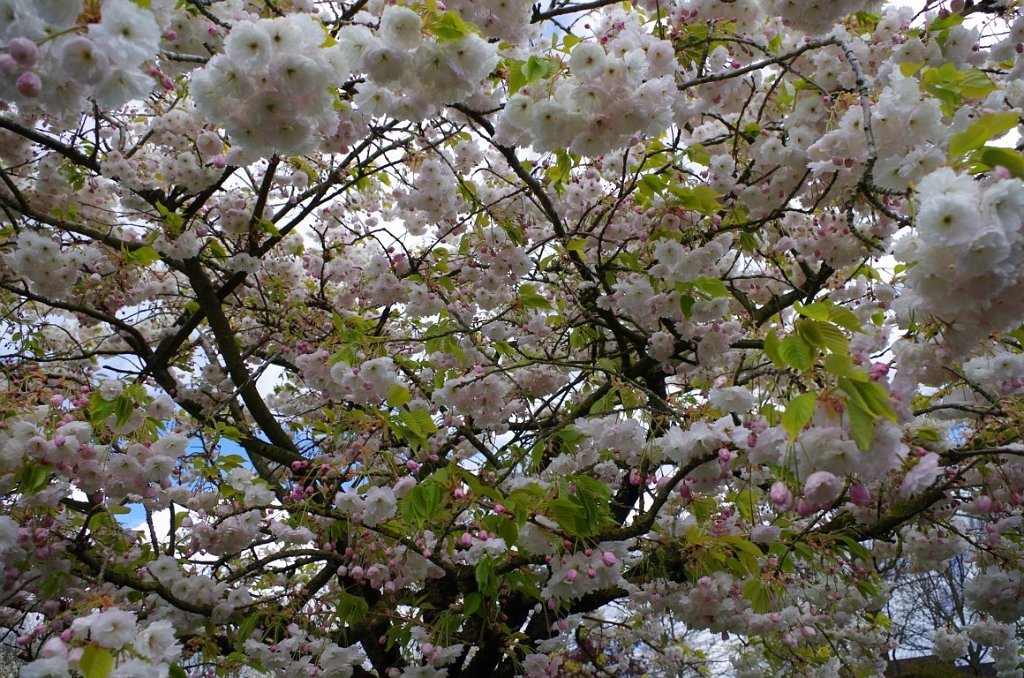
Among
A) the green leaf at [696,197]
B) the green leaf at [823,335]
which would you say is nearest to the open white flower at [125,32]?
the green leaf at [823,335]

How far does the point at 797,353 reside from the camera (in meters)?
1.36

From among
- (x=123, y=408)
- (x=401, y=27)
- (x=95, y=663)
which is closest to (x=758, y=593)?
(x=95, y=663)

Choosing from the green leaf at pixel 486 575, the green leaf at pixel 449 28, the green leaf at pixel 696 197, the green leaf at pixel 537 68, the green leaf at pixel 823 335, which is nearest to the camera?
the green leaf at pixel 823 335

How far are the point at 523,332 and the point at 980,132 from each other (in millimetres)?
3412

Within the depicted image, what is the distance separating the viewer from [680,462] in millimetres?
2273

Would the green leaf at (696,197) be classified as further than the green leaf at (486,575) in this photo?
Yes

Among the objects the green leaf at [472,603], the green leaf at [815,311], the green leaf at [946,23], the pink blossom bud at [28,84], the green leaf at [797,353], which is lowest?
the green leaf at [472,603]

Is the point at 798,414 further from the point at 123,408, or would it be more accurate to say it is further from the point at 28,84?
the point at 123,408

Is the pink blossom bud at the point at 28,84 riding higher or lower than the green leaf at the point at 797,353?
higher

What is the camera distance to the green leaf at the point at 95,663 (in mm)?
1472

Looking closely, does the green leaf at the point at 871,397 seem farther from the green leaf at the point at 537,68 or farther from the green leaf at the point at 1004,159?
the green leaf at the point at 537,68

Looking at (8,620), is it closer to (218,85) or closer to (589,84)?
(218,85)

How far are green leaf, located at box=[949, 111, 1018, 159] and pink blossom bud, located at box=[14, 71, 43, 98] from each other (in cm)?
175

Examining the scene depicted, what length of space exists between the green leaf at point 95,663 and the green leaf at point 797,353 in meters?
1.63
